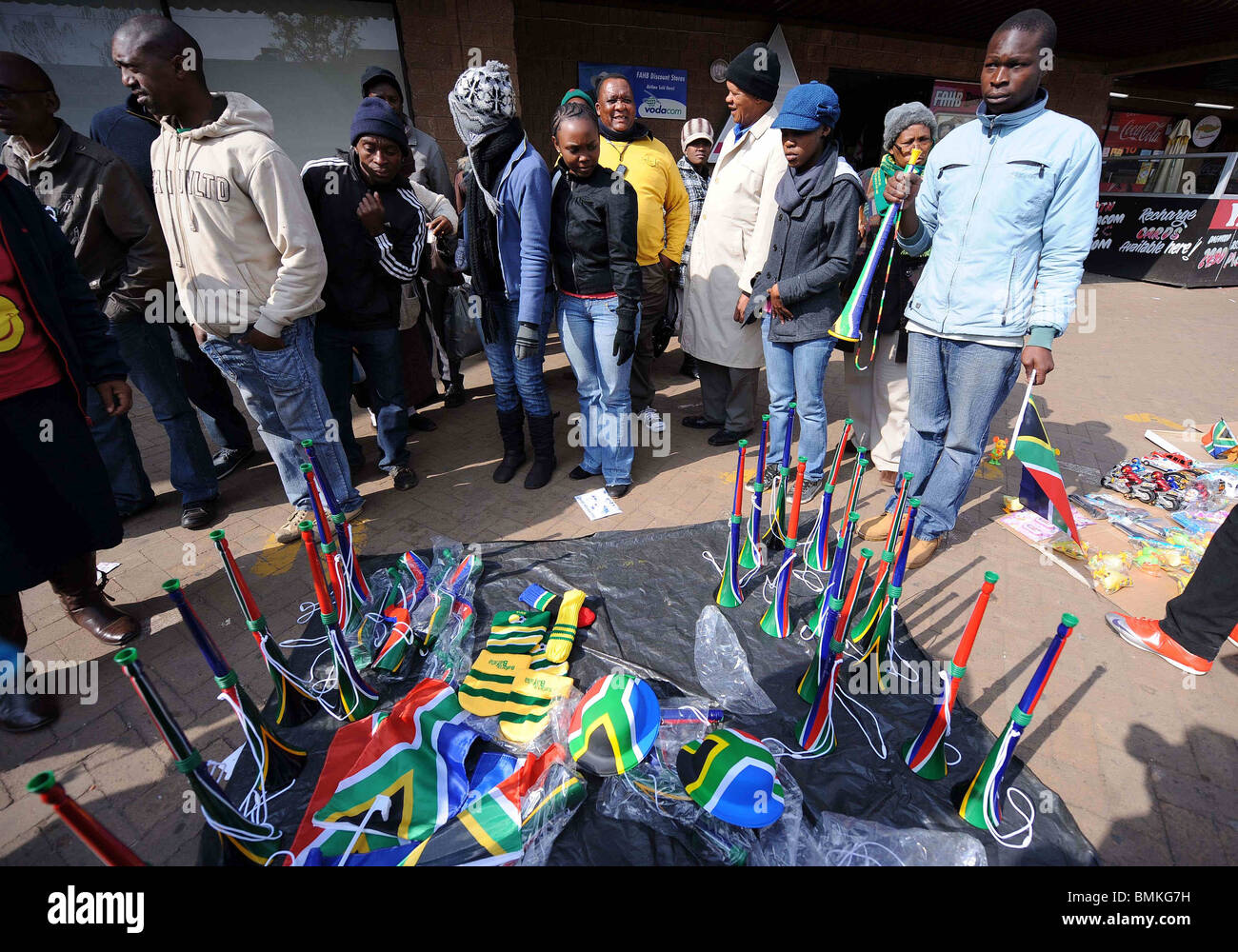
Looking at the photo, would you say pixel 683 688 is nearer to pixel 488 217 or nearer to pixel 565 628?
pixel 565 628

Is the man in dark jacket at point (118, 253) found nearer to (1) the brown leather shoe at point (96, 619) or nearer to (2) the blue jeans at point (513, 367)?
(1) the brown leather shoe at point (96, 619)

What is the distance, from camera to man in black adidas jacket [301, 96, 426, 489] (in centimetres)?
302

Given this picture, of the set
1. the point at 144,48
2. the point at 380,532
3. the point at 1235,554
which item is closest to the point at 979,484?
the point at 1235,554

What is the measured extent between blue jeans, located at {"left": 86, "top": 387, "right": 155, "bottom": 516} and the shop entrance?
1045cm

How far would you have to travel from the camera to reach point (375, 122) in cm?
291

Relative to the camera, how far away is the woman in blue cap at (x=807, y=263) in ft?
9.21

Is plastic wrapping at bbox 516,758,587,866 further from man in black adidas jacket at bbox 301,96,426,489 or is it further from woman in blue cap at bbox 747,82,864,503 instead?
man in black adidas jacket at bbox 301,96,426,489

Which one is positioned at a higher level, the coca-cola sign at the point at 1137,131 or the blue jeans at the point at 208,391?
the coca-cola sign at the point at 1137,131

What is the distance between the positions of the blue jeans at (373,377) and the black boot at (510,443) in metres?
0.65

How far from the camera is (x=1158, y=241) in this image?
32.0 ft

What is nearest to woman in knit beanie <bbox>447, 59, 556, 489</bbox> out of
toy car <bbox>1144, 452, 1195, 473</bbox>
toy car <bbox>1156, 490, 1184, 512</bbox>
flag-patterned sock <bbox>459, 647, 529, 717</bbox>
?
flag-patterned sock <bbox>459, 647, 529, 717</bbox>

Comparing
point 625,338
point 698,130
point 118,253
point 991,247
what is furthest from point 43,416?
point 698,130

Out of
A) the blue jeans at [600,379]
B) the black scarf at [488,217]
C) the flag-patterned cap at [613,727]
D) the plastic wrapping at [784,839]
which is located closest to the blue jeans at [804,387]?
the blue jeans at [600,379]

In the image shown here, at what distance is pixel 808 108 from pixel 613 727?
2888 mm
